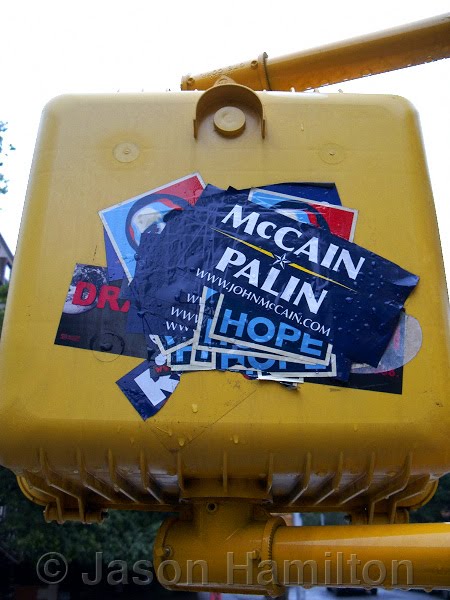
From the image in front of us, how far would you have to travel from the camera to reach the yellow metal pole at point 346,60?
520 cm

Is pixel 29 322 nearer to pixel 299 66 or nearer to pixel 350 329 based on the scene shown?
pixel 350 329

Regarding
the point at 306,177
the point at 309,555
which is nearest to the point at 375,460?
the point at 309,555

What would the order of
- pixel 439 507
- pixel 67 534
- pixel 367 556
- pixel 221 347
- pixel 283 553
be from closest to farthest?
pixel 367 556
pixel 283 553
pixel 221 347
pixel 67 534
pixel 439 507

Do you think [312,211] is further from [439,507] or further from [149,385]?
[439,507]

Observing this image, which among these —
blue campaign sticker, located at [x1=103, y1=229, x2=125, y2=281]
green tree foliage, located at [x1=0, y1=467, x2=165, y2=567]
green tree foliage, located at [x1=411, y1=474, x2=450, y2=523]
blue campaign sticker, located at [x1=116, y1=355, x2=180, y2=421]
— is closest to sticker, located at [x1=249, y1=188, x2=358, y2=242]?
blue campaign sticker, located at [x1=103, y1=229, x2=125, y2=281]

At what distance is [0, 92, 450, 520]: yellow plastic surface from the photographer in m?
3.10

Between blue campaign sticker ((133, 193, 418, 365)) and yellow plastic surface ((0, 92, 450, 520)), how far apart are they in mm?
163

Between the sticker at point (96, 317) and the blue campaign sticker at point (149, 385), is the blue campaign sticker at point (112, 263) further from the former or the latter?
the blue campaign sticker at point (149, 385)

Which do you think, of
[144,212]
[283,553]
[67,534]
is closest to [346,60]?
[144,212]

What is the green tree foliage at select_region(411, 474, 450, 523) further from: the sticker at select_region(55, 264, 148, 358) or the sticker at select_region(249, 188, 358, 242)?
the sticker at select_region(55, 264, 148, 358)

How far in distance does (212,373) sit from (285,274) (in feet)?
2.31

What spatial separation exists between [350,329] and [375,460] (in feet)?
2.27

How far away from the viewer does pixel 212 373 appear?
3.21m

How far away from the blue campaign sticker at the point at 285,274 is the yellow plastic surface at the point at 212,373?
0.16m
